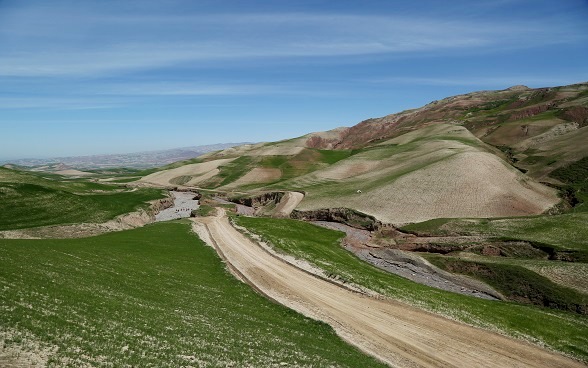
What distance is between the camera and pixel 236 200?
467 ft

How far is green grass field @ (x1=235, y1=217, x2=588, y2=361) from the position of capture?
39250mm

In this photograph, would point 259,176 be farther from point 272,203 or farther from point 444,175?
point 444,175

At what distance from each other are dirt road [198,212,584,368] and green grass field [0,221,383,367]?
2700 mm

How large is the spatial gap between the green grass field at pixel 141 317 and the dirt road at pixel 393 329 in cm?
270

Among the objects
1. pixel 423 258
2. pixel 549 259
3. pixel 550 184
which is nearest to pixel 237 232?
pixel 423 258

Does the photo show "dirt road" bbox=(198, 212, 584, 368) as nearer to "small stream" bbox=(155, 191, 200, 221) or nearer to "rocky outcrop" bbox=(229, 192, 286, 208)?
"small stream" bbox=(155, 191, 200, 221)

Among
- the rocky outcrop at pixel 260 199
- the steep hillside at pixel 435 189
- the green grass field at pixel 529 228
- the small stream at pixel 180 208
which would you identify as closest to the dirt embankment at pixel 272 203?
the rocky outcrop at pixel 260 199

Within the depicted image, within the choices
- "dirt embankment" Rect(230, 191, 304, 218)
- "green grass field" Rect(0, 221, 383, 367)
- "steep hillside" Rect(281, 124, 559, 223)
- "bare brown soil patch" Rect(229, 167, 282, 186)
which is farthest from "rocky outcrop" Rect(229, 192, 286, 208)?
"green grass field" Rect(0, 221, 383, 367)

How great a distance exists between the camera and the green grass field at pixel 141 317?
20.7 metres

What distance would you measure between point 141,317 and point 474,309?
124 feet

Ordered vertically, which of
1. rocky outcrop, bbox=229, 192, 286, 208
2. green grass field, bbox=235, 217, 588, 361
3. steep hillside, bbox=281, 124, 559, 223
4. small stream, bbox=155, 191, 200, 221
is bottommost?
green grass field, bbox=235, 217, 588, 361

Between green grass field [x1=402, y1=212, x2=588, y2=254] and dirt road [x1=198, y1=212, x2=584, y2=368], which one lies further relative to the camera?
green grass field [x1=402, y1=212, x2=588, y2=254]

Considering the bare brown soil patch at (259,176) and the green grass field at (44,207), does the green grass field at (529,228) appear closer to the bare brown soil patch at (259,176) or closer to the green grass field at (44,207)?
the green grass field at (44,207)

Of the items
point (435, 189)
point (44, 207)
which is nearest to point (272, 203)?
point (435, 189)
